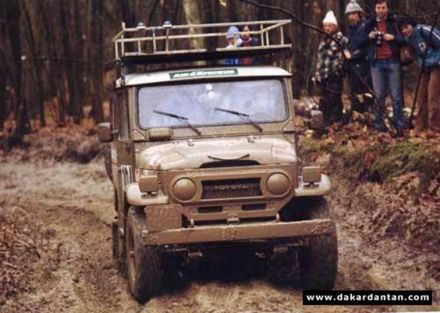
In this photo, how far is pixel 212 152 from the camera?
889 cm

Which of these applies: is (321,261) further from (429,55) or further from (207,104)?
(429,55)

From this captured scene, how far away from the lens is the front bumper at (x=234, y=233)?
27.7 ft

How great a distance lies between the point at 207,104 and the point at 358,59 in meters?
4.38

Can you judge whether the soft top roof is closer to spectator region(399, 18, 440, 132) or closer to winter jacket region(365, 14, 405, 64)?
spectator region(399, 18, 440, 132)

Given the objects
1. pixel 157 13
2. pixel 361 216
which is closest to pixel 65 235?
pixel 361 216

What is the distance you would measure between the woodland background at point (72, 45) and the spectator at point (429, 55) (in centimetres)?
578

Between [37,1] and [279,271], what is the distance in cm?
2045

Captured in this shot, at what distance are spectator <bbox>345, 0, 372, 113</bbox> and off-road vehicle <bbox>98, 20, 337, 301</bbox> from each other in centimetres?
316

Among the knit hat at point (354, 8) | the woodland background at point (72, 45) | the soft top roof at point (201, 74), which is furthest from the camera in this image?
the woodland background at point (72, 45)

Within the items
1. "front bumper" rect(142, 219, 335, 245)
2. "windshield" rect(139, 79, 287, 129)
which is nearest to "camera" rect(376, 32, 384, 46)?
"windshield" rect(139, 79, 287, 129)

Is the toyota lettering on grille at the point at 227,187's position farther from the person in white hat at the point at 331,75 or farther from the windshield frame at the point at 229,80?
the person in white hat at the point at 331,75

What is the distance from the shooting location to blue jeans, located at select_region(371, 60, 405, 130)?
42.0ft

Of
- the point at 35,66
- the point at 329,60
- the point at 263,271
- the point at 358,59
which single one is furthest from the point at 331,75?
the point at 35,66

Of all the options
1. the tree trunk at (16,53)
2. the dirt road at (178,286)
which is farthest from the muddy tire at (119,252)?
the tree trunk at (16,53)
